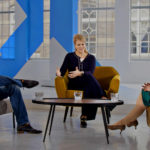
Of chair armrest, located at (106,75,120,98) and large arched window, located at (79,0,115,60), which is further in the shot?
large arched window, located at (79,0,115,60)

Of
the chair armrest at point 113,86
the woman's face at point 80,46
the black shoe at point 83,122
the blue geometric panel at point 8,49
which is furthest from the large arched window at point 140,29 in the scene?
the black shoe at point 83,122

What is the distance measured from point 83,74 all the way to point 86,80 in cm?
8

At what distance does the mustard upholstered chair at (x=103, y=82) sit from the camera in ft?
14.5

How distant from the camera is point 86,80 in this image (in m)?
4.31

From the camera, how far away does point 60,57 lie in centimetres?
807

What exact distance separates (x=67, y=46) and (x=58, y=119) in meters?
3.64

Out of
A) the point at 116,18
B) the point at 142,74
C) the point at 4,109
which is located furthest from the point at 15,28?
the point at 4,109

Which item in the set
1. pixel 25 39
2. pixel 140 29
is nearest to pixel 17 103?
pixel 25 39

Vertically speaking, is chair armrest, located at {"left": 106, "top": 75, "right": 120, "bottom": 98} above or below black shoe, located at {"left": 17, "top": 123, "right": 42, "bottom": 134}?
above

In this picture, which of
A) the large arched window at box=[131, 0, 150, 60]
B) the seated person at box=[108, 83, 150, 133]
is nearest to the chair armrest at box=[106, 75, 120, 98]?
the seated person at box=[108, 83, 150, 133]

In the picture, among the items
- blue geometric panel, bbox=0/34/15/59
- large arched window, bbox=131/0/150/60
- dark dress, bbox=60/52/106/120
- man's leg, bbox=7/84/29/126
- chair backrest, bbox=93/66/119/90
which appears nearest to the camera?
man's leg, bbox=7/84/29/126

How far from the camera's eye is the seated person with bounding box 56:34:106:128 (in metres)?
4.09

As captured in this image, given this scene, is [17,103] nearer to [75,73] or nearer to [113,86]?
[75,73]

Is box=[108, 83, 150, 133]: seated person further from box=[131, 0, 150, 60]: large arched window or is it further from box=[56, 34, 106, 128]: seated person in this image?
box=[131, 0, 150, 60]: large arched window
